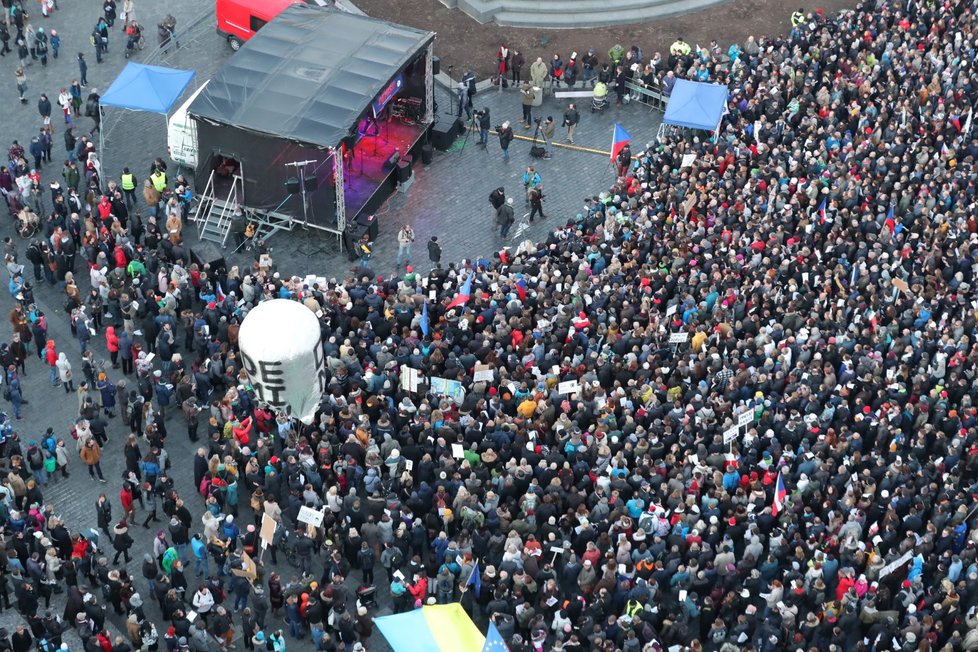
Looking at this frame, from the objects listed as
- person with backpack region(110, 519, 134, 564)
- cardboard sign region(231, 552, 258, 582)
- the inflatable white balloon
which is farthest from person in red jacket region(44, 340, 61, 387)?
cardboard sign region(231, 552, 258, 582)

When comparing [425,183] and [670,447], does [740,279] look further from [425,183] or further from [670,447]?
[425,183]

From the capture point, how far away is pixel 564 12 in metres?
53.3

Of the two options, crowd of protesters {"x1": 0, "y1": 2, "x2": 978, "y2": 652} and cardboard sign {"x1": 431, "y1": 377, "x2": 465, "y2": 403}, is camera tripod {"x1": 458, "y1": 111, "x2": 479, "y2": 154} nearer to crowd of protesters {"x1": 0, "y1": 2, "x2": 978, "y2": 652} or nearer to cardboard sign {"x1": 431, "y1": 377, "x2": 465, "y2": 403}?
crowd of protesters {"x1": 0, "y1": 2, "x2": 978, "y2": 652}

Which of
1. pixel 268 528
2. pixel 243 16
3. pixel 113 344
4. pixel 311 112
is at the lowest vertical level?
pixel 113 344

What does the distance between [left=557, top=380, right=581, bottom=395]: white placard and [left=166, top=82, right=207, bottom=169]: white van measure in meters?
14.7

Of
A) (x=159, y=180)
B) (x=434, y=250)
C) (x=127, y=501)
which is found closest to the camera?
(x=127, y=501)

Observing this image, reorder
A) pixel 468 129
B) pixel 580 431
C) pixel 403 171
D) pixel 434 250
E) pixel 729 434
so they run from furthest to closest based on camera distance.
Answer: pixel 468 129 → pixel 403 171 → pixel 434 250 → pixel 580 431 → pixel 729 434

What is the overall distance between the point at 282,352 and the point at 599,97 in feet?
66.0

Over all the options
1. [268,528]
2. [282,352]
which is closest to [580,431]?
[282,352]

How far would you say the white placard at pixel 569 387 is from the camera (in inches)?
1359

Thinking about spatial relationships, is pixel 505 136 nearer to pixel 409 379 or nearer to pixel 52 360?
pixel 409 379

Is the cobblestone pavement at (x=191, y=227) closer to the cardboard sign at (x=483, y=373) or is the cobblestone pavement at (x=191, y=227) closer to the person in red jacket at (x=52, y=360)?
the person in red jacket at (x=52, y=360)

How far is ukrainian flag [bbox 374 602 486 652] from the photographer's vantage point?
2816 centimetres

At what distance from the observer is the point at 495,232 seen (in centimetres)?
4391
